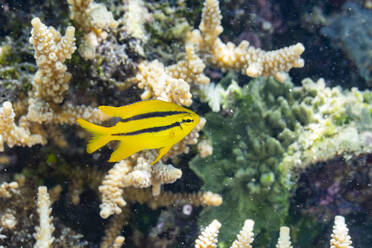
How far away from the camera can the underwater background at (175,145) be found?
302 cm

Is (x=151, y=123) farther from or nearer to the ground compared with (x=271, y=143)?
nearer to the ground

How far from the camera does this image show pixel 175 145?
3.08m

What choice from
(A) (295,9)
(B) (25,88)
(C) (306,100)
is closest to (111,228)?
(B) (25,88)

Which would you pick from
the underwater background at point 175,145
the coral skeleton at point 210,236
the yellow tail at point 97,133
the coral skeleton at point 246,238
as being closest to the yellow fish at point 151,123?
the yellow tail at point 97,133

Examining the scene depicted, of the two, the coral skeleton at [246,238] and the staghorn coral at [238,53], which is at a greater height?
the staghorn coral at [238,53]

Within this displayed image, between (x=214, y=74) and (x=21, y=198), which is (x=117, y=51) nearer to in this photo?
(x=214, y=74)

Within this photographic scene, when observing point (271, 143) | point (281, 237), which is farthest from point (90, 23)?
point (281, 237)

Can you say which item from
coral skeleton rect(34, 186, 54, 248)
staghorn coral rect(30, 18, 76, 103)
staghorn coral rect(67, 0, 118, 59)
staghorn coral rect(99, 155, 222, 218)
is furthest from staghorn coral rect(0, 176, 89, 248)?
staghorn coral rect(67, 0, 118, 59)

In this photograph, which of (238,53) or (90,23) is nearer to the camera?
(90,23)

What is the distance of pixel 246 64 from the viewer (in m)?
3.49

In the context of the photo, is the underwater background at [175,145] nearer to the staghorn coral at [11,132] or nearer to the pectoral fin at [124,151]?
the staghorn coral at [11,132]

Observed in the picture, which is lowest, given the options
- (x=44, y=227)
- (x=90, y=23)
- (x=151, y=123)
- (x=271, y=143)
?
(x=44, y=227)

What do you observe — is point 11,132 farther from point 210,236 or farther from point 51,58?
point 210,236

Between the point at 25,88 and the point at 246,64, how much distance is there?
7.83 ft
